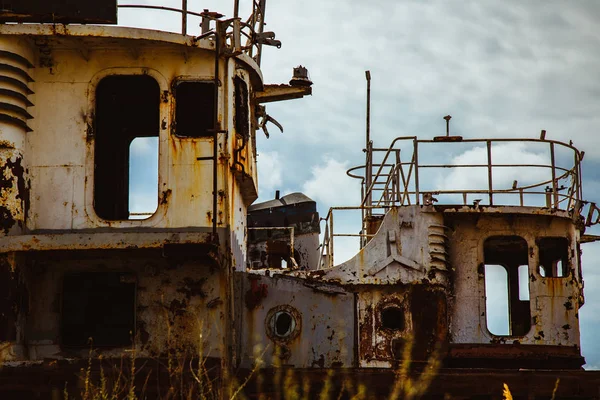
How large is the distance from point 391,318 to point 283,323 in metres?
1.88

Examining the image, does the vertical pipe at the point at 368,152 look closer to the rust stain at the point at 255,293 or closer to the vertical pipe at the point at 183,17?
the rust stain at the point at 255,293

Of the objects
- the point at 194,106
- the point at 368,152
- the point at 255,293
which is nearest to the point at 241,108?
the point at 194,106

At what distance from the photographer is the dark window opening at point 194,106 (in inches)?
504

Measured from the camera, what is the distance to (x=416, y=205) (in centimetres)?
1486

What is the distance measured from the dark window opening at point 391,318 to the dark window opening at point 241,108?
353cm

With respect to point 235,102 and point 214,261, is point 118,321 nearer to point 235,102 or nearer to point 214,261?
point 214,261

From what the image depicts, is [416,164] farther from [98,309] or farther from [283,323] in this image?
[98,309]

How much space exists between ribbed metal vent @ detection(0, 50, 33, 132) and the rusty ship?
3 cm

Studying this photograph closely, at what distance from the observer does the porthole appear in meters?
13.5

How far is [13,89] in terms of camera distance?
39.8 feet

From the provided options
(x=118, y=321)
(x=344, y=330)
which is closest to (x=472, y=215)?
(x=344, y=330)

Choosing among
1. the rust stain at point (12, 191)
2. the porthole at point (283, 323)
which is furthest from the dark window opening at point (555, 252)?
the rust stain at point (12, 191)

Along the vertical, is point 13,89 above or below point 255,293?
above

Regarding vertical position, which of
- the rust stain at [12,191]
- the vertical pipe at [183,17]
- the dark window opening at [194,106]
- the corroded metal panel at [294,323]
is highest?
the vertical pipe at [183,17]
